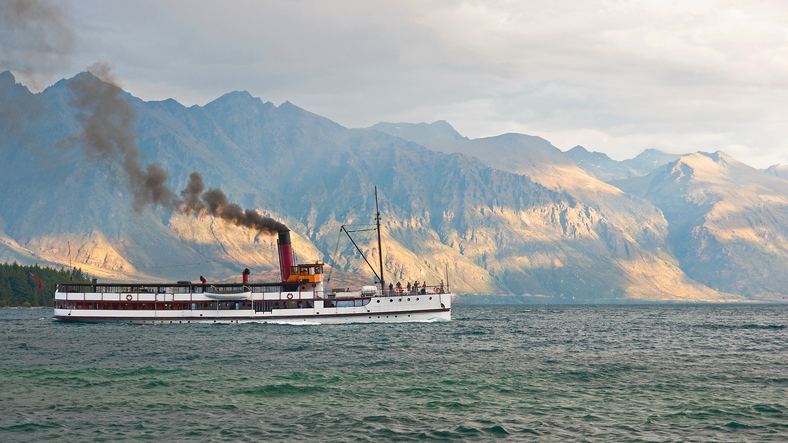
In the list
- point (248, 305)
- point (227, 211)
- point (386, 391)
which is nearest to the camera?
point (386, 391)

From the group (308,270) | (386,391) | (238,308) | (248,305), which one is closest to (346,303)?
(308,270)

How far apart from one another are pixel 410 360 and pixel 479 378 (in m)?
12.4

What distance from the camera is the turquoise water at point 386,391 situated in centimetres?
3362

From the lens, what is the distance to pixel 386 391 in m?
44.9

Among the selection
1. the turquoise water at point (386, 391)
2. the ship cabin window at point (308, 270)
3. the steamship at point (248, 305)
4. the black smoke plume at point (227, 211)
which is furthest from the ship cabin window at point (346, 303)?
the turquoise water at point (386, 391)

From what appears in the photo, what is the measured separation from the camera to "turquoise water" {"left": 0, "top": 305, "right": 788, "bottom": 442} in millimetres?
33625

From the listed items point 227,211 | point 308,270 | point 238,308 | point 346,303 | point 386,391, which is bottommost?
point 386,391

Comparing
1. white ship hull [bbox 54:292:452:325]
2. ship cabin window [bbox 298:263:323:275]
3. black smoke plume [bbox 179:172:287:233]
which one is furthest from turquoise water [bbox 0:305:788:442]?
black smoke plume [bbox 179:172:287:233]

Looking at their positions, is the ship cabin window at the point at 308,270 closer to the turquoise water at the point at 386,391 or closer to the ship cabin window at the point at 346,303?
the ship cabin window at the point at 346,303

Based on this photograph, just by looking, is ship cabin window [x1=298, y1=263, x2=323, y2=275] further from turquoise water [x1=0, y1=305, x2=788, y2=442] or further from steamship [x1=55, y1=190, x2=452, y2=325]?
turquoise water [x1=0, y1=305, x2=788, y2=442]

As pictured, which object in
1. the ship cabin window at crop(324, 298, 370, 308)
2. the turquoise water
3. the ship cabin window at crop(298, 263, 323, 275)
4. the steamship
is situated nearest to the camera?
the turquoise water

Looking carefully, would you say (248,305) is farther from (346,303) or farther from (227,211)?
(227,211)

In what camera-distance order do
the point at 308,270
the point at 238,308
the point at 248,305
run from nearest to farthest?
the point at 248,305
the point at 238,308
the point at 308,270

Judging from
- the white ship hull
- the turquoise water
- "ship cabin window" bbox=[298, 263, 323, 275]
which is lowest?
the turquoise water
